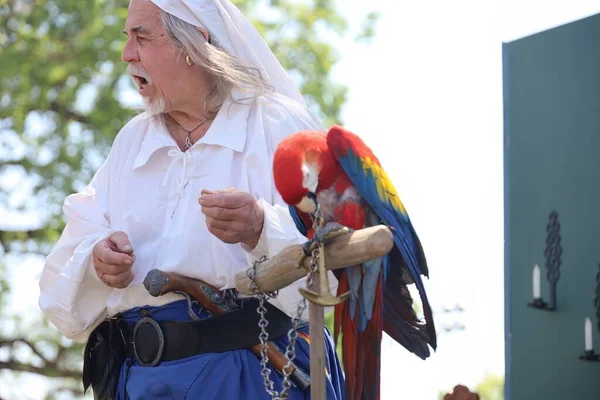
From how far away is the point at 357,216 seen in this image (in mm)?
2211

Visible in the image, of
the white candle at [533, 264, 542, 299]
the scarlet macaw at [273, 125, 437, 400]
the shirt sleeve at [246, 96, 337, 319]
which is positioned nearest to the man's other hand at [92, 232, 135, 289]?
the shirt sleeve at [246, 96, 337, 319]

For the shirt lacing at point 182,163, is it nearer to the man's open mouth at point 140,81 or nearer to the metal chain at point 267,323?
the man's open mouth at point 140,81

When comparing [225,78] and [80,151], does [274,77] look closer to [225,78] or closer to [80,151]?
[225,78]

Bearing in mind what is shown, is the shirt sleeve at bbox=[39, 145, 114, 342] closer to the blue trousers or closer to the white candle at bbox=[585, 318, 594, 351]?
the blue trousers

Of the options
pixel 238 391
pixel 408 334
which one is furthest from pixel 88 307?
pixel 408 334

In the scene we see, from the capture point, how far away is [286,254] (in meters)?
2.12

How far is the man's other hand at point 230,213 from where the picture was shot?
231 cm

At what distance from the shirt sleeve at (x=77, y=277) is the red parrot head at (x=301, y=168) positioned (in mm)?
748

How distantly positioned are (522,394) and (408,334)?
A: 4.64 feet

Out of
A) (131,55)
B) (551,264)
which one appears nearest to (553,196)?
(551,264)

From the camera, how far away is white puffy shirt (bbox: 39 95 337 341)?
2584 millimetres

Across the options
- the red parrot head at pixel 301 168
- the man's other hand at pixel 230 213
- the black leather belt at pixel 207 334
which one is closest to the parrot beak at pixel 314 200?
the red parrot head at pixel 301 168

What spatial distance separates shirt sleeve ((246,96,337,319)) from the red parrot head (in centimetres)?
26

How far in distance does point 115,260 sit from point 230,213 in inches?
15.1
